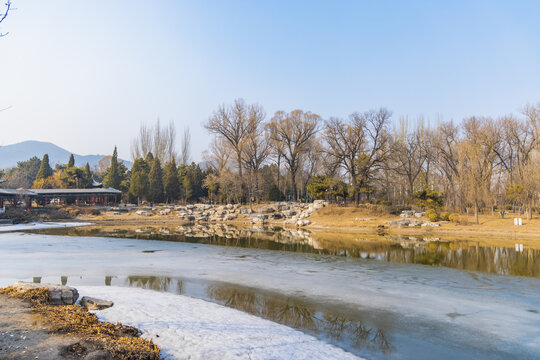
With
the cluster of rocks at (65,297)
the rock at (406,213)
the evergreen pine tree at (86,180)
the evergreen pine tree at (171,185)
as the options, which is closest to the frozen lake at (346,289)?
the cluster of rocks at (65,297)

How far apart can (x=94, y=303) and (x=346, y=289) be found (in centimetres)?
677

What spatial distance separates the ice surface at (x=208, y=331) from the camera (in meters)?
5.66

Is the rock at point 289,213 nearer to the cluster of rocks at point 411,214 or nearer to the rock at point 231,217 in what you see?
the rock at point 231,217

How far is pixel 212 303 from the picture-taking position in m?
8.75

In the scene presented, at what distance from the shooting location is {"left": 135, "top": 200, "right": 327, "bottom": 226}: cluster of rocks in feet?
132

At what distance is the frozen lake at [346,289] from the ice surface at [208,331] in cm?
13

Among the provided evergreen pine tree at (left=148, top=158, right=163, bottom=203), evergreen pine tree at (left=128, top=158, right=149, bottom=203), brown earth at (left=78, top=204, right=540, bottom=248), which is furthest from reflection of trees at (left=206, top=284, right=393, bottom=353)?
evergreen pine tree at (left=128, top=158, right=149, bottom=203)

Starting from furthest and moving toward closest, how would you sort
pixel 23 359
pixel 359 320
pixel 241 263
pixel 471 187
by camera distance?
pixel 471 187 → pixel 241 263 → pixel 359 320 → pixel 23 359

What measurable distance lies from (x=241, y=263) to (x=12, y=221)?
107 ft

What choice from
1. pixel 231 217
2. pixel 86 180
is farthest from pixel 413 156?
pixel 86 180

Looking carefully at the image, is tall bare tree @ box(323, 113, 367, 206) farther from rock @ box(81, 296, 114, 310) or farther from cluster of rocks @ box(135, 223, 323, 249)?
rock @ box(81, 296, 114, 310)

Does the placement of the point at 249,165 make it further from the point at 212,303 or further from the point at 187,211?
the point at 212,303

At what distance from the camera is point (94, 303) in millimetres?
7738

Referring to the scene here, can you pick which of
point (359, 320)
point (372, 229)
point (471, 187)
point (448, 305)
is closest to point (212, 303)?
point (359, 320)
